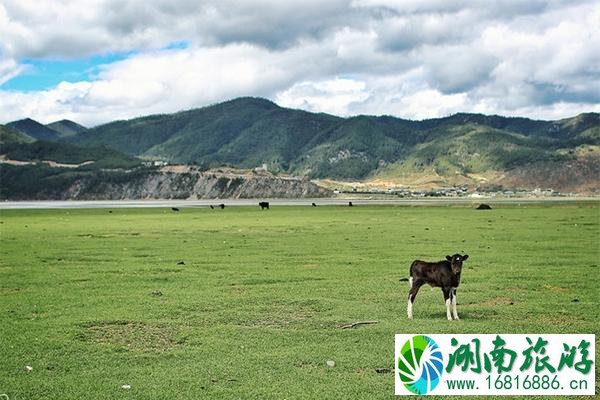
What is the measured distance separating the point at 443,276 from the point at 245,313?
5864 millimetres

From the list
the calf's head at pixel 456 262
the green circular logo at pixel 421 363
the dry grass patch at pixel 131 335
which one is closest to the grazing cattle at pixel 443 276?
the calf's head at pixel 456 262

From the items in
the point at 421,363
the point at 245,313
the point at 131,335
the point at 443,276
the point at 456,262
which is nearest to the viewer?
the point at 421,363

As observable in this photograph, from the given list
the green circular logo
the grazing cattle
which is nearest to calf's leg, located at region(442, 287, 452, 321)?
the grazing cattle

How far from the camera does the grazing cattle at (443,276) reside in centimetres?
1667

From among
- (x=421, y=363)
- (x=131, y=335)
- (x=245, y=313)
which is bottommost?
(x=131, y=335)

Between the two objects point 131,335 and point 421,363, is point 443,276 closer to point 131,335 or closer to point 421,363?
point 421,363

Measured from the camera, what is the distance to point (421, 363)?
1055cm

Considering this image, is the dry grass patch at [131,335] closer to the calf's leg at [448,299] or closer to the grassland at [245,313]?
the grassland at [245,313]

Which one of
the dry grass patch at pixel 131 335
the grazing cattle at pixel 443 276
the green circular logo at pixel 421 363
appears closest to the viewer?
the green circular logo at pixel 421 363

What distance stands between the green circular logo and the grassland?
1.03 metres

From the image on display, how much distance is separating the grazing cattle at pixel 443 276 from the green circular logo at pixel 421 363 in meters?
6.18

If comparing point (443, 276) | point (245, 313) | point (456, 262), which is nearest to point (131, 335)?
point (245, 313)

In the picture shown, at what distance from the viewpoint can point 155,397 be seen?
11.5 metres

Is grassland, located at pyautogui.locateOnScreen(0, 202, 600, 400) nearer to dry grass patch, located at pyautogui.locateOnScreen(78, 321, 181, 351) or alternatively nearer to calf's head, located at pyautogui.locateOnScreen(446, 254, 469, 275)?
dry grass patch, located at pyautogui.locateOnScreen(78, 321, 181, 351)
